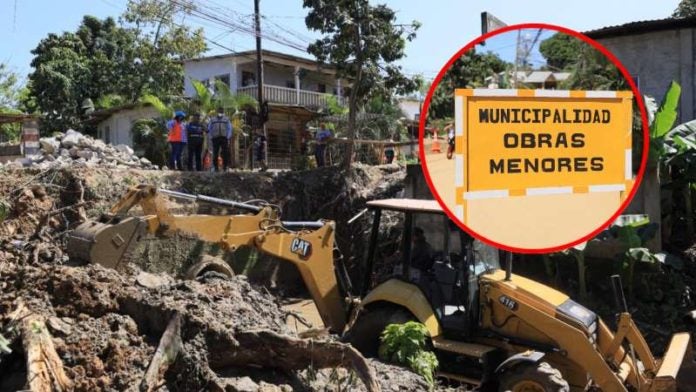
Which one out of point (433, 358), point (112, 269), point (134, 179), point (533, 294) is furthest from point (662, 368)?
point (134, 179)

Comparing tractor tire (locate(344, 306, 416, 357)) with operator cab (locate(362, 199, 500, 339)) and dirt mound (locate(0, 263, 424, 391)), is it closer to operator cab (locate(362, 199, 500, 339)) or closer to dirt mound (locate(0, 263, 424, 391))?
operator cab (locate(362, 199, 500, 339))

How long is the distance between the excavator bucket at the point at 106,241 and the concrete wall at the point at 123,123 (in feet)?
64.5

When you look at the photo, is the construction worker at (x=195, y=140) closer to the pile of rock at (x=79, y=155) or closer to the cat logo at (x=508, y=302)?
the pile of rock at (x=79, y=155)

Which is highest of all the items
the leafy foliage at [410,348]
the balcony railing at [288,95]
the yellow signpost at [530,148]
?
the balcony railing at [288,95]

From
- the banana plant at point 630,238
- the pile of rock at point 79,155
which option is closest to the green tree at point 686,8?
the banana plant at point 630,238

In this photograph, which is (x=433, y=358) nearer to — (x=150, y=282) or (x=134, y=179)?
(x=150, y=282)

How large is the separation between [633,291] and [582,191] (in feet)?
32.8

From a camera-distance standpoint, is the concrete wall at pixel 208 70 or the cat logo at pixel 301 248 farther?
the concrete wall at pixel 208 70

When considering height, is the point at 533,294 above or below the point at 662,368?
above

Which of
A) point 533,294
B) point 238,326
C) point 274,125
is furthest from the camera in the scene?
point 274,125

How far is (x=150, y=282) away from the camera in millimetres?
6551

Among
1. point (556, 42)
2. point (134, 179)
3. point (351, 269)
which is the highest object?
point (556, 42)

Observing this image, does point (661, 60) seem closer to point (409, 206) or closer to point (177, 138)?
point (177, 138)

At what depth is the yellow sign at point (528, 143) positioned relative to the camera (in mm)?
2822
